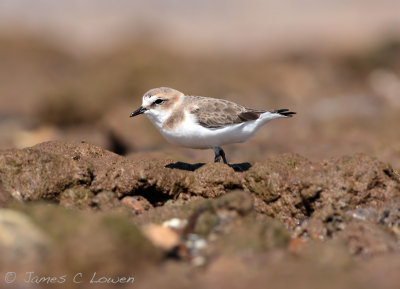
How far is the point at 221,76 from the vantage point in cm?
3275

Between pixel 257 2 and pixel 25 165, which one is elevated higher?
pixel 257 2

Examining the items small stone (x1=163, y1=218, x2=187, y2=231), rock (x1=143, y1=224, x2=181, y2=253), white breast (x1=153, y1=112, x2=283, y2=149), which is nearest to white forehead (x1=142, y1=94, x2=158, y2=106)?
white breast (x1=153, y1=112, x2=283, y2=149)

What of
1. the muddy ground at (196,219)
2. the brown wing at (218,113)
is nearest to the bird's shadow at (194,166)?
the muddy ground at (196,219)

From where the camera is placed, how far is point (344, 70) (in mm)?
36562

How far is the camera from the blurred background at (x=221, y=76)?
65.3 feet

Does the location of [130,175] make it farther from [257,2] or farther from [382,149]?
[257,2]

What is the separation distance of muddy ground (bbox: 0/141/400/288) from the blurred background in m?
3.60

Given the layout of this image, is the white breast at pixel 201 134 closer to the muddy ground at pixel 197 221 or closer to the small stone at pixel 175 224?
the muddy ground at pixel 197 221

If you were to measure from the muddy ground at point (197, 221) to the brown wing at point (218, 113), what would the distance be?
2.62ft

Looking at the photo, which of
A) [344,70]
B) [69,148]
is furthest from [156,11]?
[69,148]

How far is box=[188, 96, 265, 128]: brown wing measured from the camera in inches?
371

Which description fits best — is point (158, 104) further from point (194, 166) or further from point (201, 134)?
point (194, 166)

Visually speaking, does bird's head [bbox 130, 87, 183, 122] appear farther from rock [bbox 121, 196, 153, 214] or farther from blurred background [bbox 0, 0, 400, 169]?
blurred background [bbox 0, 0, 400, 169]

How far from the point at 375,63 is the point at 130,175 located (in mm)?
30024
